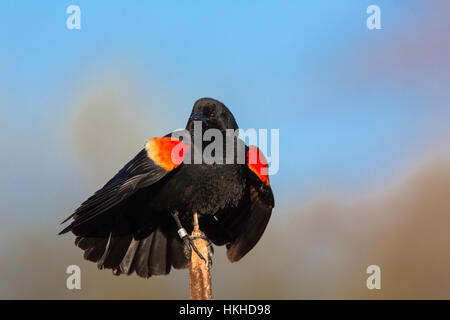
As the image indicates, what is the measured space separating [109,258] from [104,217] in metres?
0.38

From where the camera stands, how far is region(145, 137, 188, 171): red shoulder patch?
4.58 m

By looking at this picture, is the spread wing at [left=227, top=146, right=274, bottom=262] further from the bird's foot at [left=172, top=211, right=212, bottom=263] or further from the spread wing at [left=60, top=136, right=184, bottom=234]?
the spread wing at [left=60, top=136, right=184, bottom=234]

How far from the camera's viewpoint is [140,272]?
5.05 m

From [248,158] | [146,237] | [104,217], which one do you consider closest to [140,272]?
[146,237]

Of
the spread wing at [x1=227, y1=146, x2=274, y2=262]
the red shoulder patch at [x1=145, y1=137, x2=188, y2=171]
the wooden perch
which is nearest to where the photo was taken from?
the wooden perch

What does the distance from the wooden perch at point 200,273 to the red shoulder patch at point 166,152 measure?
640 millimetres

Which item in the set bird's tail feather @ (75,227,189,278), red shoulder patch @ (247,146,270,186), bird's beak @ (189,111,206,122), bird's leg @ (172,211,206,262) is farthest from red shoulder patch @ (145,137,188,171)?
bird's tail feather @ (75,227,189,278)

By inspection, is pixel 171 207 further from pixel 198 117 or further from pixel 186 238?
pixel 198 117

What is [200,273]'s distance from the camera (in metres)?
4.02

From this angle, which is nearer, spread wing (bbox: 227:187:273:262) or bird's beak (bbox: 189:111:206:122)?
bird's beak (bbox: 189:111:206:122)

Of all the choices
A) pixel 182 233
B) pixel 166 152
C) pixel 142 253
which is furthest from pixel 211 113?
pixel 142 253

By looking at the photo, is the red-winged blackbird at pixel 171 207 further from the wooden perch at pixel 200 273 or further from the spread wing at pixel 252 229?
the wooden perch at pixel 200 273

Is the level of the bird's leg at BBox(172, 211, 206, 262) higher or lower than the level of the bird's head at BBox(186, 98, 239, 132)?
lower

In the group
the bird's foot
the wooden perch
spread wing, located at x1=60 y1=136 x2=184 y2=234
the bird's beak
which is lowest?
the wooden perch
